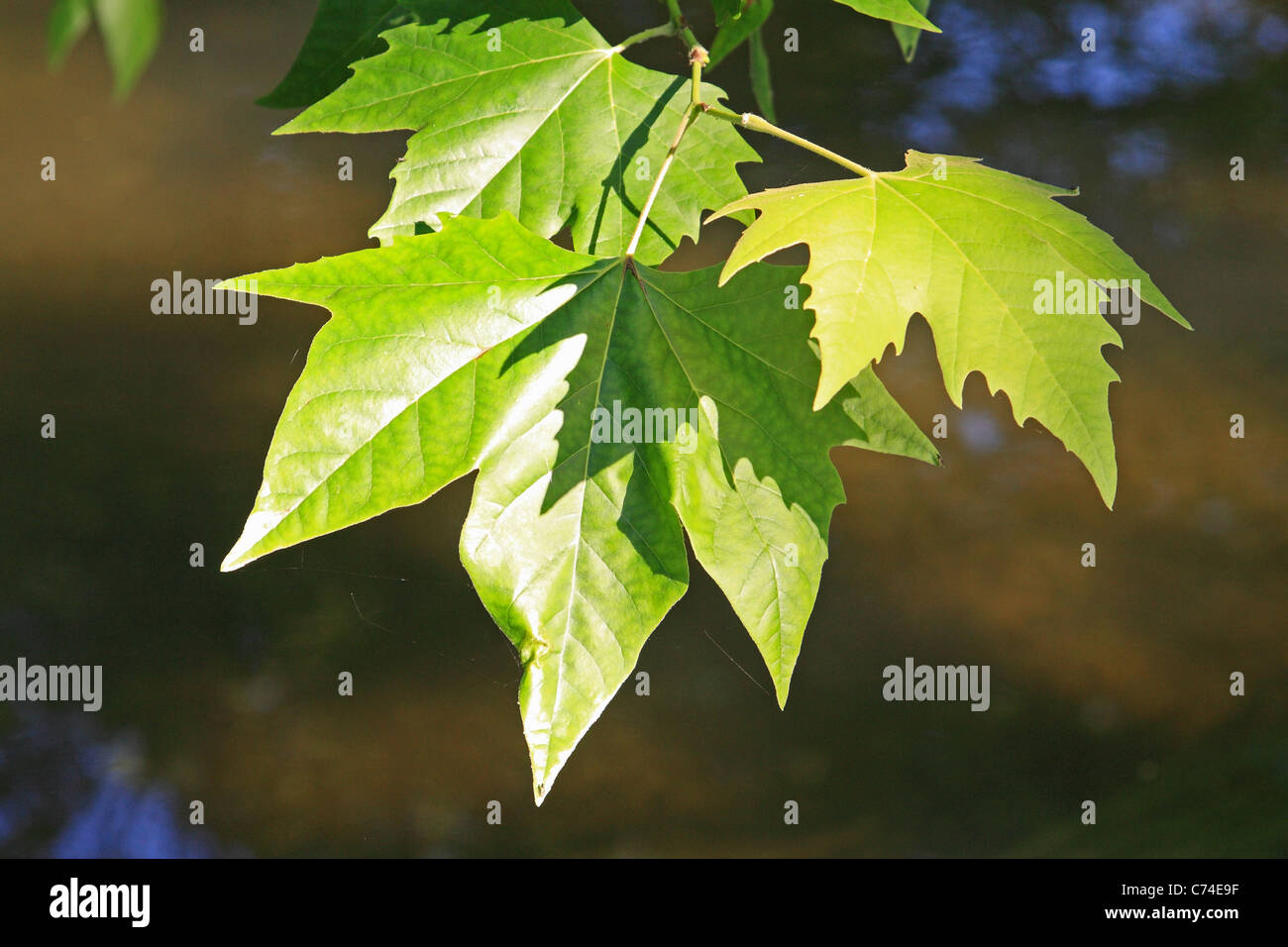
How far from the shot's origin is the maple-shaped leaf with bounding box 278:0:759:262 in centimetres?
36

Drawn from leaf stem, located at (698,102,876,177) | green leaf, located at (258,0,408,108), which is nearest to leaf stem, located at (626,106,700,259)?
leaf stem, located at (698,102,876,177)

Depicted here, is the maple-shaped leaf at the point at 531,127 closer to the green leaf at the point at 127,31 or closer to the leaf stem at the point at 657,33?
the leaf stem at the point at 657,33

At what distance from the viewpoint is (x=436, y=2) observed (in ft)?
1.27

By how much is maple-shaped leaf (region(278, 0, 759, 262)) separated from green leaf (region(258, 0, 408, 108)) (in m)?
0.03

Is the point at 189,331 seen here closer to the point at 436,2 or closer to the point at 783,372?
the point at 436,2

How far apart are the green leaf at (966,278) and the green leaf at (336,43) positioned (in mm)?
197

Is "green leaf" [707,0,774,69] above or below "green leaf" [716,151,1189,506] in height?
above

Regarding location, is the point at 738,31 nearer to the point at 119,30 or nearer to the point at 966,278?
the point at 966,278

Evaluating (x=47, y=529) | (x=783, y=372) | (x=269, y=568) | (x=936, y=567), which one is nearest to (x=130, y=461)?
(x=47, y=529)

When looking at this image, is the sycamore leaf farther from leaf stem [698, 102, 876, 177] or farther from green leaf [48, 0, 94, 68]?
leaf stem [698, 102, 876, 177]

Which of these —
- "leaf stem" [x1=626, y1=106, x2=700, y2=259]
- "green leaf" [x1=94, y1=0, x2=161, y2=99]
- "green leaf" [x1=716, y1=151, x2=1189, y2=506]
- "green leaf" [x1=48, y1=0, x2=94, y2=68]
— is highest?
"leaf stem" [x1=626, y1=106, x2=700, y2=259]

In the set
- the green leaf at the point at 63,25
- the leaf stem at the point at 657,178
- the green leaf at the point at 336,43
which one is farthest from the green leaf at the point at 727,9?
the green leaf at the point at 63,25

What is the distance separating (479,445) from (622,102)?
0.52 ft

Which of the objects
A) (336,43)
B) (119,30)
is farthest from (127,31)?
(336,43)
